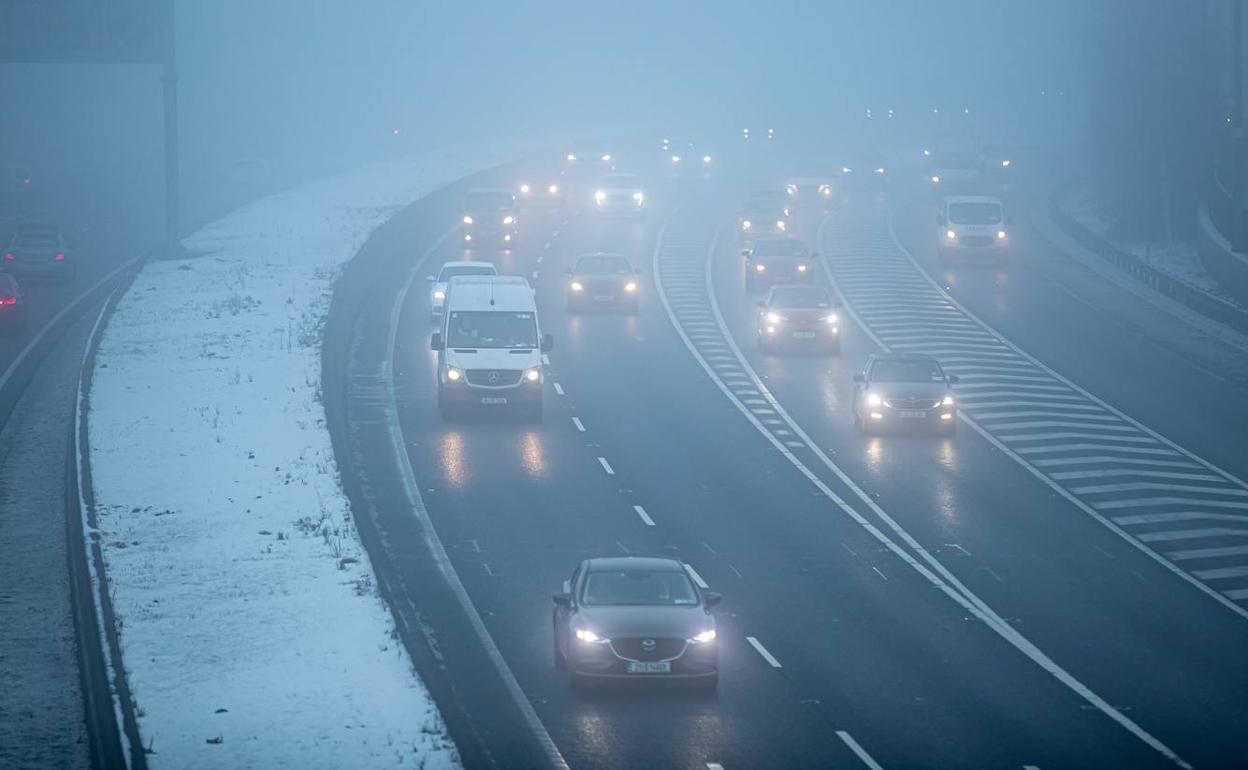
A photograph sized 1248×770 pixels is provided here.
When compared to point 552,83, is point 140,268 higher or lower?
lower

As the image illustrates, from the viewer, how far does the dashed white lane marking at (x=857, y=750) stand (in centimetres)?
1695

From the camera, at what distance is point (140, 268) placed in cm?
5775

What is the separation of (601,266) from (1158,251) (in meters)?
23.9

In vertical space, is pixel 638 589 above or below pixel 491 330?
below

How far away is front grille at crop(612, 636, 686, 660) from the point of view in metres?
18.7

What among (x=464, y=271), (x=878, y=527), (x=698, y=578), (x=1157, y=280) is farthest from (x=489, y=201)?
(x=698, y=578)

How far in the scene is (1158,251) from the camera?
210 feet

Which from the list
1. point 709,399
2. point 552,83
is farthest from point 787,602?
point 552,83

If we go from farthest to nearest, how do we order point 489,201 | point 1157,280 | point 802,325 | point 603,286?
1. point 489,201
2. point 1157,280
3. point 603,286
4. point 802,325

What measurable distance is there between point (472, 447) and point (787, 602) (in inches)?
455

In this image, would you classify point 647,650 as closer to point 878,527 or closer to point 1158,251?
point 878,527

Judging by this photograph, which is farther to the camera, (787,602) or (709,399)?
(709,399)

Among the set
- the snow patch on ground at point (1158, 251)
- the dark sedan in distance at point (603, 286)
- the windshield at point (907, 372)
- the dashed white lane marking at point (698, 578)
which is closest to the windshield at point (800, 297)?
the dark sedan in distance at point (603, 286)

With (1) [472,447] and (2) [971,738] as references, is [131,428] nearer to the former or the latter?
(1) [472,447]
